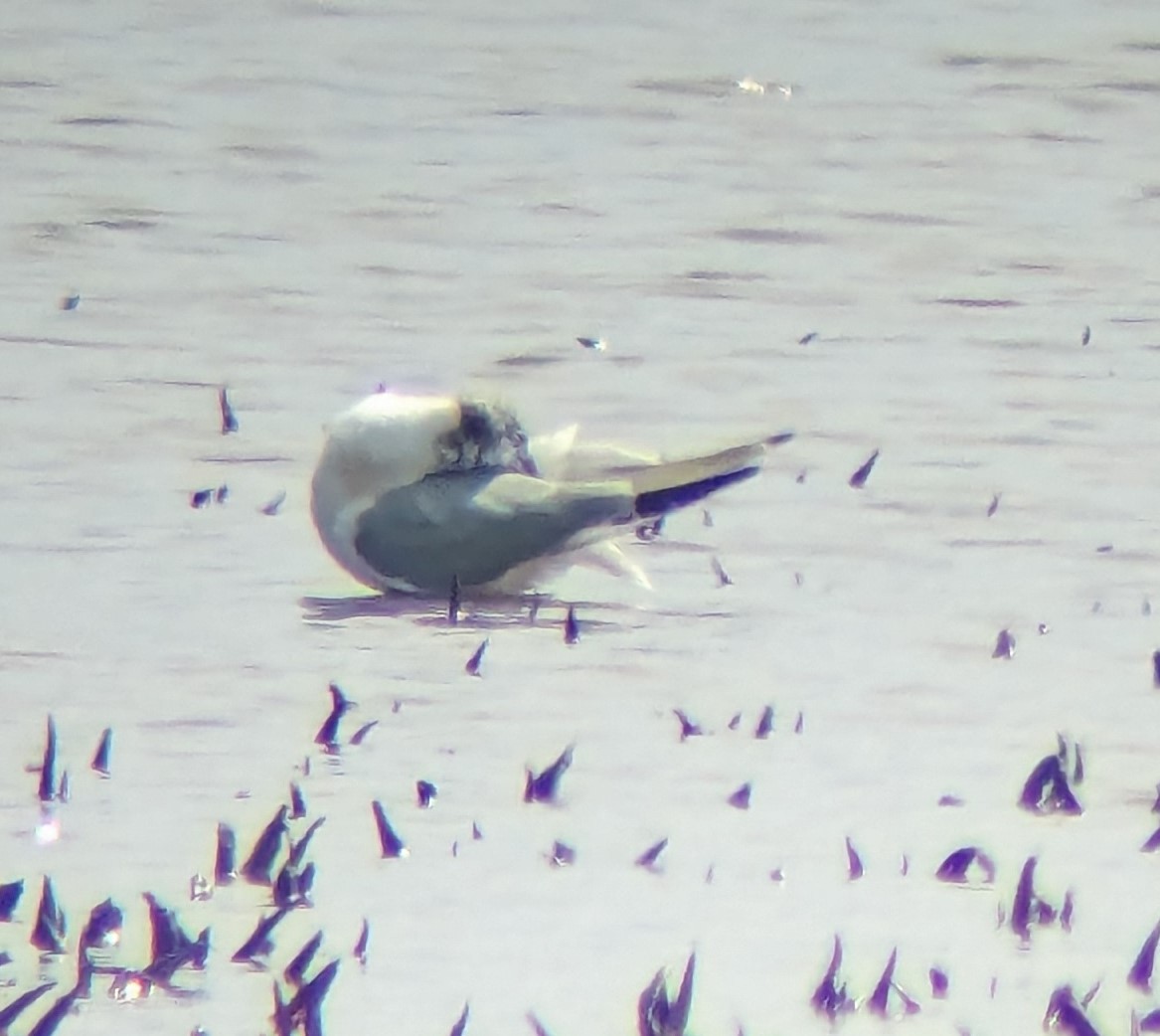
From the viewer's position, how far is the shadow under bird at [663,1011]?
67.1 inches

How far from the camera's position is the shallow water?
6.20ft

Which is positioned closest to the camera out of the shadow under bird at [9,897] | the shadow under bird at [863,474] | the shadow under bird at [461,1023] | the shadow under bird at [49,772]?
the shadow under bird at [461,1023]

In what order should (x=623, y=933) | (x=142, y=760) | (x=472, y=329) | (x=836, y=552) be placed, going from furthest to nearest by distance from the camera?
(x=472, y=329)
(x=836, y=552)
(x=142, y=760)
(x=623, y=933)

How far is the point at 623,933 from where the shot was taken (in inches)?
72.7

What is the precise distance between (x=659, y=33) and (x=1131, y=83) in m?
0.64

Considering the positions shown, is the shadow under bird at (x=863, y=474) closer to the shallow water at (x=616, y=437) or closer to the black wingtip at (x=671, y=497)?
the shallow water at (x=616, y=437)

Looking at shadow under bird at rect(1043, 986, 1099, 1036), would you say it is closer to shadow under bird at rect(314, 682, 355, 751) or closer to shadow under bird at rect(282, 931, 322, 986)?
shadow under bird at rect(282, 931, 322, 986)

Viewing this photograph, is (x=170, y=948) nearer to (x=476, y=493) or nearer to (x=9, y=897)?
(x=9, y=897)

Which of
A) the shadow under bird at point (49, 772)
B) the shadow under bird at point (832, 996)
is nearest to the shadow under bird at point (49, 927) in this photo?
the shadow under bird at point (49, 772)

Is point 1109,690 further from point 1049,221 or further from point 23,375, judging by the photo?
point 23,375

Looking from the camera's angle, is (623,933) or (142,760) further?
(142,760)

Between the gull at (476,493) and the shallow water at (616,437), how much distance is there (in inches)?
1.9

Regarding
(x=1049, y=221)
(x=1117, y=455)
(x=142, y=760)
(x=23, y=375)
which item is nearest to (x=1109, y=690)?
(x=1117, y=455)

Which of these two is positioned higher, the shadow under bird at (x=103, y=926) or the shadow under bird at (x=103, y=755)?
the shadow under bird at (x=103, y=926)
